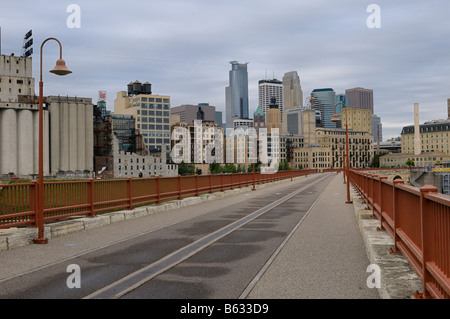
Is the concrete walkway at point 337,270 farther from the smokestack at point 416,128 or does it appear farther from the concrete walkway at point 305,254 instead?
the smokestack at point 416,128

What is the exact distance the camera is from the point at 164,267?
8.71 metres

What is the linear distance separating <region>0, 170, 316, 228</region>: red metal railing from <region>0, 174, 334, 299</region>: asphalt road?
181 centimetres

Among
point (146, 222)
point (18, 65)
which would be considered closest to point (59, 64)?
point (146, 222)

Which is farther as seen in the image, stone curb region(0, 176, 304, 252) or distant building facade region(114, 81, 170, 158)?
distant building facade region(114, 81, 170, 158)

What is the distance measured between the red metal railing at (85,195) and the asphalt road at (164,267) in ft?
5.93

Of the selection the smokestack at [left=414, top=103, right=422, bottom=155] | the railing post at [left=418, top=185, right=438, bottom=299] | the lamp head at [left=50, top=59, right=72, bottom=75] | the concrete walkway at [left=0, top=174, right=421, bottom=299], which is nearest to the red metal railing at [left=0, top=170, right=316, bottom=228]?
the concrete walkway at [left=0, top=174, right=421, bottom=299]

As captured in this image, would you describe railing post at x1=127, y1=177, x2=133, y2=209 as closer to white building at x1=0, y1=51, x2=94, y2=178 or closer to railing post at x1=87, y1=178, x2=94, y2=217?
railing post at x1=87, y1=178, x2=94, y2=217

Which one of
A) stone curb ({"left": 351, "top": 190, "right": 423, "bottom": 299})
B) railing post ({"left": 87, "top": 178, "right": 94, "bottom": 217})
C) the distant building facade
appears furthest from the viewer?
the distant building facade

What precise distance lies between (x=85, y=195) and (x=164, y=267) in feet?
26.2

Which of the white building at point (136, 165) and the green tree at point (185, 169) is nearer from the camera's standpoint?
the white building at point (136, 165)

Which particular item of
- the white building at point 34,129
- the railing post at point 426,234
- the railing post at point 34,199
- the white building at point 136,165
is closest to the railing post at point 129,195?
the railing post at point 34,199

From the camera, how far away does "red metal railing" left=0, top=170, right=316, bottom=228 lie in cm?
1203

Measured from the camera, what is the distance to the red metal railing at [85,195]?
1203 cm

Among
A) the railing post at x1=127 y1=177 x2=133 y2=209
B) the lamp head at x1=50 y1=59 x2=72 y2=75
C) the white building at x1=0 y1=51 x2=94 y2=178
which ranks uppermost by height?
the white building at x1=0 y1=51 x2=94 y2=178
